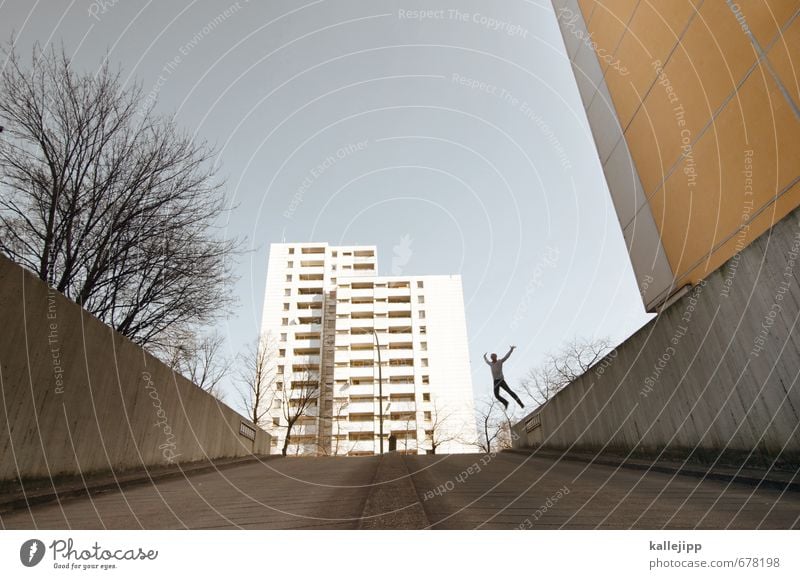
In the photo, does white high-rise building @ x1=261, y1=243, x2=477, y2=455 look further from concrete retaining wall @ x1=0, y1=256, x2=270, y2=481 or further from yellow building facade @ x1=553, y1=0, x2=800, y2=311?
yellow building facade @ x1=553, y1=0, x2=800, y2=311

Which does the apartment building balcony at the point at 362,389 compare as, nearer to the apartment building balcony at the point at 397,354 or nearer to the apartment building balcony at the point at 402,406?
the apartment building balcony at the point at 402,406

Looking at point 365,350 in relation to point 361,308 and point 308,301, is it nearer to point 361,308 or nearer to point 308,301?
point 361,308

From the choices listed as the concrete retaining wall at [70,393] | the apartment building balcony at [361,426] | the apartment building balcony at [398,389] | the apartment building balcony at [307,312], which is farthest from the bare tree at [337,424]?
the concrete retaining wall at [70,393]

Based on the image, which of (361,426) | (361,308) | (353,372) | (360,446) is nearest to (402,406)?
(361,426)

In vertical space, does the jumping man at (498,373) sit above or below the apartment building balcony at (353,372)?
below

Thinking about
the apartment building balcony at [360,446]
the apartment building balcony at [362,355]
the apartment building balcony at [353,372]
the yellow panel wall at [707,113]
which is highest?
the apartment building balcony at [362,355]

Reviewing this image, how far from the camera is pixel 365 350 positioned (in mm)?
60500

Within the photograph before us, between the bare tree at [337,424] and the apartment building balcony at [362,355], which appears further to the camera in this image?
the apartment building balcony at [362,355]

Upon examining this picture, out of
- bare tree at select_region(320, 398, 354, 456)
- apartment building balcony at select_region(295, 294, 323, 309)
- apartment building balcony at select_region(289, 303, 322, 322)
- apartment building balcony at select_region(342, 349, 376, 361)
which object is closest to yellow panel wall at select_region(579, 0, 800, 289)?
bare tree at select_region(320, 398, 354, 456)

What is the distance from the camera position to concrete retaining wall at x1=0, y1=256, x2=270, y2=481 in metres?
3.60

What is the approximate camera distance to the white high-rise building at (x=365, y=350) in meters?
52.7

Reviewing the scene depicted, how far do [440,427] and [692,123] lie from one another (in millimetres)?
52454

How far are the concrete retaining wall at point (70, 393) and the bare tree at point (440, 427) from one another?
160 ft
